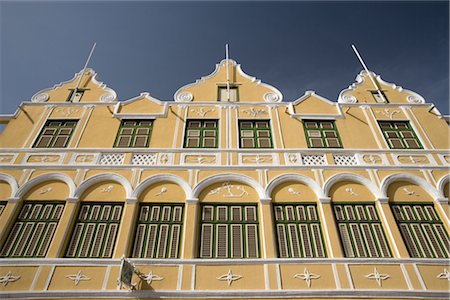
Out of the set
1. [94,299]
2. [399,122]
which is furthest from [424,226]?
[94,299]

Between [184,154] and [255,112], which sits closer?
[184,154]

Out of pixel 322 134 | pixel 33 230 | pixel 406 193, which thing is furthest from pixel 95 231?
pixel 406 193

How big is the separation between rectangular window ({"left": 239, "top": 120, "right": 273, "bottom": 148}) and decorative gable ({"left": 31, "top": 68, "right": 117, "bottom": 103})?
5978 millimetres

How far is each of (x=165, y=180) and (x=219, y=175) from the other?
1874 millimetres

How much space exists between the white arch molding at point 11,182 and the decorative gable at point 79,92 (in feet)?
15.1

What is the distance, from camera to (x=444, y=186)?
466 inches

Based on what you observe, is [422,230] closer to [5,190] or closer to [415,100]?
[415,100]

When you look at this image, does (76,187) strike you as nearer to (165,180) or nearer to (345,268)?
(165,180)

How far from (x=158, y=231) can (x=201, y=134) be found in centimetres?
453

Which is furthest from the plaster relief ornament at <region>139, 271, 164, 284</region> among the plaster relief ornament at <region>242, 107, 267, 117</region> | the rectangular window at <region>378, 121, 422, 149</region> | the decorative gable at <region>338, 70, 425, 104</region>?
the decorative gable at <region>338, 70, 425, 104</region>

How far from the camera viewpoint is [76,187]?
11352 millimetres

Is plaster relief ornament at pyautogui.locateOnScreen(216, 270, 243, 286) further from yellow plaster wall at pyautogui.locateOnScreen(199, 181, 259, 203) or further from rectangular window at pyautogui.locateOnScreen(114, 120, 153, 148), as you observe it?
rectangular window at pyautogui.locateOnScreen(114, 120, 153, 148)

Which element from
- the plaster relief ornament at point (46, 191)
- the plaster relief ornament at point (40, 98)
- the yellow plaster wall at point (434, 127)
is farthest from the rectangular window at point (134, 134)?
the yellow plaster wall at point (434, 127)

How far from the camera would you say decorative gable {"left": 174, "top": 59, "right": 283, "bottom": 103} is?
598 inches
